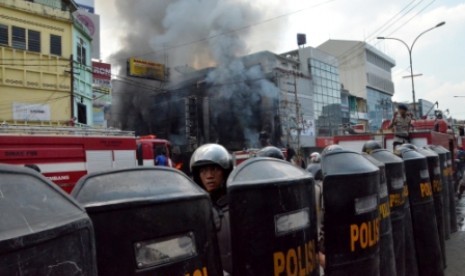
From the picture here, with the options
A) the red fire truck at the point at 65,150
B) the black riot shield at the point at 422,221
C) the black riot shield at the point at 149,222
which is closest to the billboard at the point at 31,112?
the red fire truck at the point at 65,150

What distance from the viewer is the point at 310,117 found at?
124 ft

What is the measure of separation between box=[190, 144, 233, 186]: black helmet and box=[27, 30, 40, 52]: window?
18468mm

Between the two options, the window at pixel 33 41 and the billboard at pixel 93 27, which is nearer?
the window at pixel 33 41

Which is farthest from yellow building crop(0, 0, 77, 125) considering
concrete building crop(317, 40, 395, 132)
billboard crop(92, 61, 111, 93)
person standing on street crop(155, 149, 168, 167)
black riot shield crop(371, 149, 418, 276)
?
concrete building crop(317, 40, 395, 132)

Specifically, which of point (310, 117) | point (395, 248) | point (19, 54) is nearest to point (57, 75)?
point (19, 54)

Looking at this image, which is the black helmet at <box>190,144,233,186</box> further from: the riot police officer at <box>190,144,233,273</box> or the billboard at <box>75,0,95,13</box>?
the billboard at <box>75,0,95,13</box>

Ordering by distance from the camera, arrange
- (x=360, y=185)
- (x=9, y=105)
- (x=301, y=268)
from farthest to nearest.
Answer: (x=9, y=105) → (x=360, y=185) → (x=301, y=268)

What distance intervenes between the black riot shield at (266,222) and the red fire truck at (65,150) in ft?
23.8

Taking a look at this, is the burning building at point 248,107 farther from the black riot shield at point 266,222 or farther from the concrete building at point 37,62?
the black riot shield at point 266,222

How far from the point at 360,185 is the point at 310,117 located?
36228mm

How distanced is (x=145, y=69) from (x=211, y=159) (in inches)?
1725

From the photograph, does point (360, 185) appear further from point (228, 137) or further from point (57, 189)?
point (228, 137)

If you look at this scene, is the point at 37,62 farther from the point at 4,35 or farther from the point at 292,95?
the point at 292,95

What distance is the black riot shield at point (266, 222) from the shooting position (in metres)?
1.74
